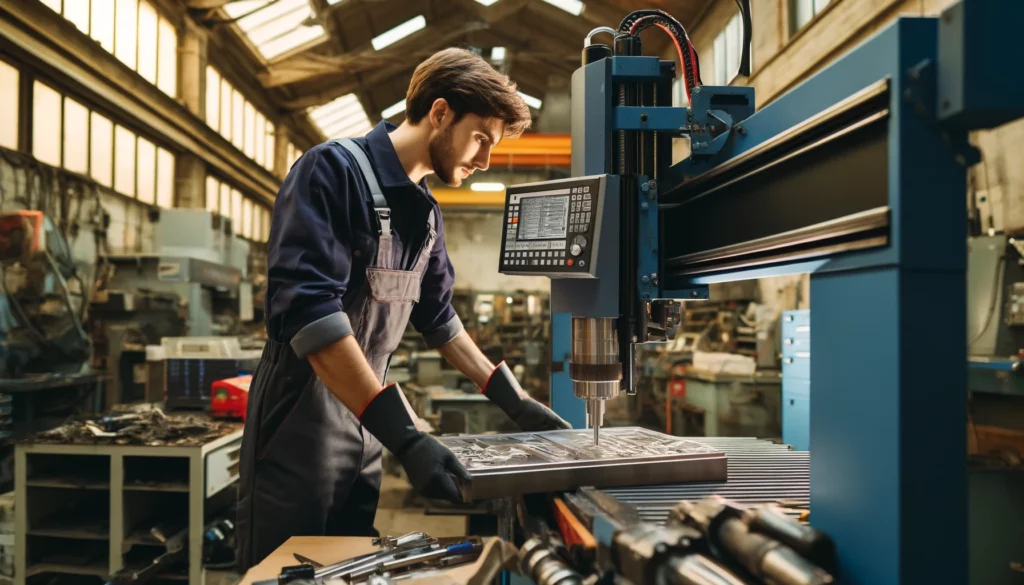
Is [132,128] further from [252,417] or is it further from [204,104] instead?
[252,417]

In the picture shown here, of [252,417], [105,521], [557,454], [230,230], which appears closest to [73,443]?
[105,521]

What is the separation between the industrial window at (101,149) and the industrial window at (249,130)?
270 cm

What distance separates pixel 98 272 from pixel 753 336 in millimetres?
4514

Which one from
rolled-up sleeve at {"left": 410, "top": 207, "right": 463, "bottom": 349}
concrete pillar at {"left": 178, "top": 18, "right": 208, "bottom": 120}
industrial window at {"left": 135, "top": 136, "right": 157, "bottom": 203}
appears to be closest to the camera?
rolled-up sleeve at {"left": 410, "top": 207, "right": 463, "bottom": 349}

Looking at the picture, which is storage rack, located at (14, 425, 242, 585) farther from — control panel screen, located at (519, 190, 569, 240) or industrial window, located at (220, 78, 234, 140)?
industrial window, located at (220, 78, 234, 140)

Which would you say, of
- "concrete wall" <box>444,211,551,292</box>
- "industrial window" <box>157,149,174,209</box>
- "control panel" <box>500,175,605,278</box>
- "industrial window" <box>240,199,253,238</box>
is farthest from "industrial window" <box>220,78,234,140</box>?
"control panel" <box>500,175,605,278</box>

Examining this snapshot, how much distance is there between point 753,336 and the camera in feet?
15.3

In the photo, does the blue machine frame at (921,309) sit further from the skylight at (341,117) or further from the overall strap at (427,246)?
the skylight at (341,117)

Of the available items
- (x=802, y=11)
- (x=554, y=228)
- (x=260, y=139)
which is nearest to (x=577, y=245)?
(x=554, y=228)

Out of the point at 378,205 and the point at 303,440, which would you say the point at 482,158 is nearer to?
the point at 378,205

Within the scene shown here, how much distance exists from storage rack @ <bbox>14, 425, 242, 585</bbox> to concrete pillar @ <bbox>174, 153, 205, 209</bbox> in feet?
14.3

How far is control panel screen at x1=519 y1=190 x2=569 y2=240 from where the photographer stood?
99cm

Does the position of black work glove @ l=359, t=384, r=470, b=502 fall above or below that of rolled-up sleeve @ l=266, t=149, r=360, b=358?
below

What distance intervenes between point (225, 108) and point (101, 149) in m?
2.38
